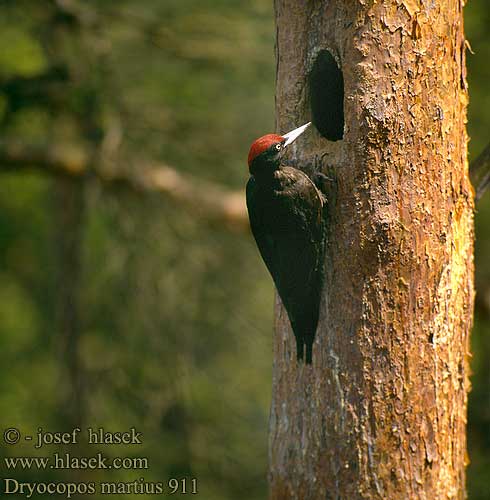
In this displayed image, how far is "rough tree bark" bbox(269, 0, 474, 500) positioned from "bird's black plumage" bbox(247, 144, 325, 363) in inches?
2.0

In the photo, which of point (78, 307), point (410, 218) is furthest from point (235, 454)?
point (410, 218)

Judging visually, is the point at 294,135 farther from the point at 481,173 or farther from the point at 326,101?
the point at 481,173

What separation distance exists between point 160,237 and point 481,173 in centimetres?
296

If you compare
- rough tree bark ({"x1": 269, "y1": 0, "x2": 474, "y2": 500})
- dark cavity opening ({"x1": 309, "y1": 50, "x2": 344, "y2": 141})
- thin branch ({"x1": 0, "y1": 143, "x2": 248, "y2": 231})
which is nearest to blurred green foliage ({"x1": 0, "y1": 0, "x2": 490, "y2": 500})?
thin branch ({"x1": 0, "y1": 143, "x2": 248, "y2": 231})

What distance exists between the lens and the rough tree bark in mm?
2283

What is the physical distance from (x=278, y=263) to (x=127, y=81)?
141 inches

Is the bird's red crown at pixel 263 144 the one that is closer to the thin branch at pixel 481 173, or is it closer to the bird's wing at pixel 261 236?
the bird's wing at pixel 261 236

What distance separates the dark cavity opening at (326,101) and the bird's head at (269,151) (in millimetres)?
86

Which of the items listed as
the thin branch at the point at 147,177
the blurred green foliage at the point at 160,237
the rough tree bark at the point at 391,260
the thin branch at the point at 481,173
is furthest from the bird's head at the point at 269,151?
the thin branch at the point at 147,177

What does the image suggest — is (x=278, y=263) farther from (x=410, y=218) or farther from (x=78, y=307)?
(x=78, y=307)

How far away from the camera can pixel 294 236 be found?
7.73 ft

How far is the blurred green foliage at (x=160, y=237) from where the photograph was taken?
476 centimetres

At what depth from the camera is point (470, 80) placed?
5.29 metres

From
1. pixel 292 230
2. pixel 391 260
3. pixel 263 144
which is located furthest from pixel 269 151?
Answer: pixel 391 260
